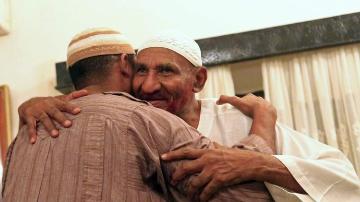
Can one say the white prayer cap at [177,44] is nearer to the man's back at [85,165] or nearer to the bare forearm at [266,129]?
the bare forearm at [266,129]

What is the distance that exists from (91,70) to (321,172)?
730 millimetres

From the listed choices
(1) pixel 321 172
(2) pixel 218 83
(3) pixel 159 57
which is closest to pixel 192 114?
(3) pixel 159 57

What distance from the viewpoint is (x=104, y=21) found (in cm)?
291

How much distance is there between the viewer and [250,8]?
276 centimetres

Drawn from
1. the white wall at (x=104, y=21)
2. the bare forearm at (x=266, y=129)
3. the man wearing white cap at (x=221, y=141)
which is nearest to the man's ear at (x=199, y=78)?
the man wearing white cap at (x=221, y=141)

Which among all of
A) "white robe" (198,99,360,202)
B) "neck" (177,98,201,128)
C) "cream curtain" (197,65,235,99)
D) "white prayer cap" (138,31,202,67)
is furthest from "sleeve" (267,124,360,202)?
"cream curtain" (197,65,235,99)

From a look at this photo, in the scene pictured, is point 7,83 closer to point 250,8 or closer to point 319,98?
point 250,8

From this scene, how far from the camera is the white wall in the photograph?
2.72m

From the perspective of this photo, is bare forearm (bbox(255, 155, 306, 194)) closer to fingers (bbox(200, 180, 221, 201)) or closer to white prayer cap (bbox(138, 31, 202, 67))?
fingers (bbox(200, 180, 221, 201))

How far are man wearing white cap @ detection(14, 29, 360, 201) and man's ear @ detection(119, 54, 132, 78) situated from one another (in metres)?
0.15

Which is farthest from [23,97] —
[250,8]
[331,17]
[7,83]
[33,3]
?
[331,17]

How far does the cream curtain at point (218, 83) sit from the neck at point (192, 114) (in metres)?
0.78

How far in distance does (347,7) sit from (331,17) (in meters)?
0.15

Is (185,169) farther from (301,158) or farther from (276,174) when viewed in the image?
(301,158)
